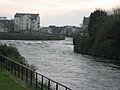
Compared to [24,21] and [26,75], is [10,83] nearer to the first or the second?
[26,75]

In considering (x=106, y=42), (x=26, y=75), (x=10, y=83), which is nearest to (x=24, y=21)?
(x=106, y=42)

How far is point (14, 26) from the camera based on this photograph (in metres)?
179

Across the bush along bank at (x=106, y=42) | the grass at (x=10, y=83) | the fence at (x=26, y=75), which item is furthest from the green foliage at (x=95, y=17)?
the grass at (x=10, y=83)

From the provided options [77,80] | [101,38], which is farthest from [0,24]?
[77,80]

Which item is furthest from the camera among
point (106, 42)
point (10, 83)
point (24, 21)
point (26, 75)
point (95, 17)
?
point (24, 21)

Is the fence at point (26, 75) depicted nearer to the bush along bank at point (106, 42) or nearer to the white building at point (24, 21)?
the bush along bank at point (106, 42)

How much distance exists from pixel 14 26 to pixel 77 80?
153 m

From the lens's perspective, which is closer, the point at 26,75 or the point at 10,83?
the point at 10,83

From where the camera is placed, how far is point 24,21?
17725cm

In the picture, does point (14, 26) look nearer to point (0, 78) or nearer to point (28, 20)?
point (28, 20)

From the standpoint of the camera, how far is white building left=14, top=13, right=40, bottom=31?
579 ft

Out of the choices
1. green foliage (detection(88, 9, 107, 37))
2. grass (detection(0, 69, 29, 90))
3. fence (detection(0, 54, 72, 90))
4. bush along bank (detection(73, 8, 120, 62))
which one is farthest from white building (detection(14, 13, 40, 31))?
grass (detection(0, 69, 29, 90))

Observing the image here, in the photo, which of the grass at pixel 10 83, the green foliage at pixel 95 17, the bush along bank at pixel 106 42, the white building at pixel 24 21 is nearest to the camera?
the grass at pixel 10 83

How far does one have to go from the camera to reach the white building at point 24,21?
17650 centimetres
